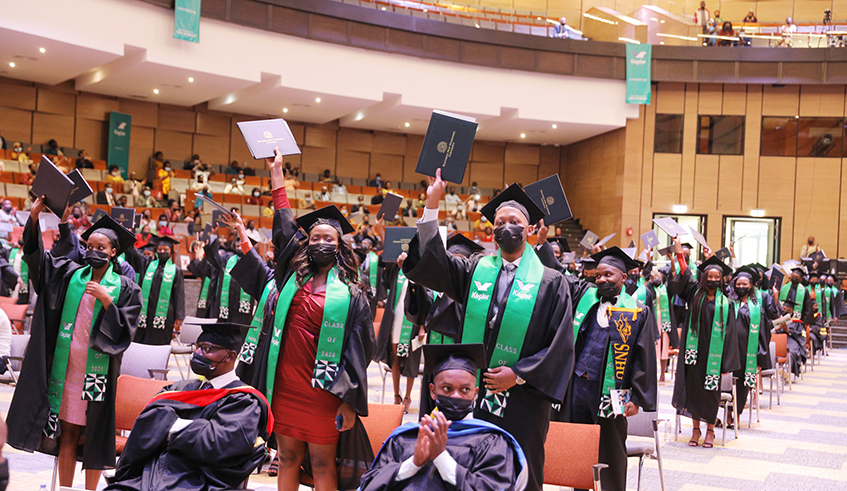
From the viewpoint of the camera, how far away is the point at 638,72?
22.4 metres

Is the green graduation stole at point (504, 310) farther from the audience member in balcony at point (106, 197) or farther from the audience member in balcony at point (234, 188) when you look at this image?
the audience member in balcony at point (234, 188)

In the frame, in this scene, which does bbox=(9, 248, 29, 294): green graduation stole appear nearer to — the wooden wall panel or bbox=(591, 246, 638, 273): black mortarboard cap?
bbox=(591, 246, 638, 273): black mortarboard cap

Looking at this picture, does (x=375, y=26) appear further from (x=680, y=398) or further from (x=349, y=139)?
(x=680, y=398)

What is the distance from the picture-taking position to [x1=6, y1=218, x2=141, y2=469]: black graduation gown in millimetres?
4281

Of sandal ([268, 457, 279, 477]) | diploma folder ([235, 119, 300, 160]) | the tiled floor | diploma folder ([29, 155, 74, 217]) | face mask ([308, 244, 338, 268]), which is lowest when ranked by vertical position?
the tiled floor

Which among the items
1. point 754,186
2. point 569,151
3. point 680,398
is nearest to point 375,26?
point 569,151

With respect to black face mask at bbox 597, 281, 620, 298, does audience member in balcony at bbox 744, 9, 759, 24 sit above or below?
above

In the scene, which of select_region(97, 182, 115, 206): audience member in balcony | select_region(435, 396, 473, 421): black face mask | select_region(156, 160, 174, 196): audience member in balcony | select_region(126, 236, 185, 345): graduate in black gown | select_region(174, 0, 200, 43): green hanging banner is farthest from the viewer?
select_region(156, 160, 174, 196): audience member in balcony

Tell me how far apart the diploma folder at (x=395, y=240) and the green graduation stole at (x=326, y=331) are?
3787 mm

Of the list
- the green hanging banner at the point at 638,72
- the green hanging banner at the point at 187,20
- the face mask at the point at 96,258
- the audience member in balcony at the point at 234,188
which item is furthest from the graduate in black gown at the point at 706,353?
the green hanging banner at the point at 638,72

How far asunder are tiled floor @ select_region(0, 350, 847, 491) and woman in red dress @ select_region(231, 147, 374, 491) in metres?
1.38

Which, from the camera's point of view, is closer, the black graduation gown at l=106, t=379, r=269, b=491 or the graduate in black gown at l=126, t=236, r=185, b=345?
the black graduation gown at l=106, t=379, r=269, b=491

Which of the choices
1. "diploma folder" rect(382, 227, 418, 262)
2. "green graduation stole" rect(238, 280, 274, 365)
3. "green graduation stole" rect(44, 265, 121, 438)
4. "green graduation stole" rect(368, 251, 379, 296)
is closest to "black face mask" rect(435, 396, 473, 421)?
"green graduation stole" rect(238, 280, 274, 365)

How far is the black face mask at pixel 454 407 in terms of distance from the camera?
299 cm
